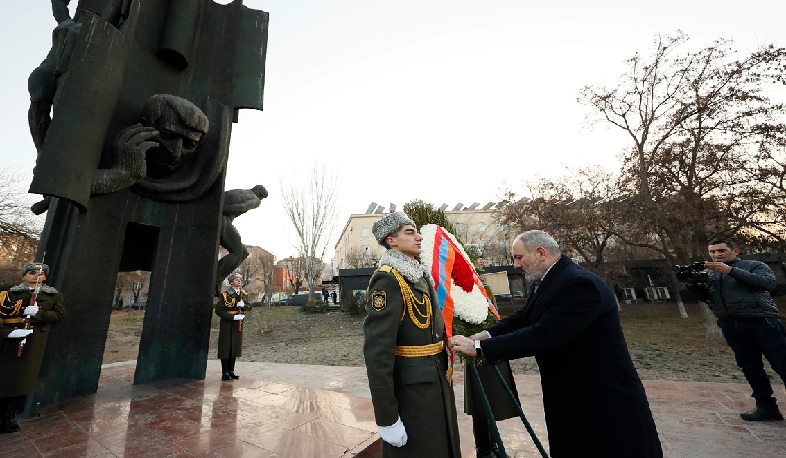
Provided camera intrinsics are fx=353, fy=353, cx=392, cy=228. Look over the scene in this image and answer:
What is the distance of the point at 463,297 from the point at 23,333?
15.3ft

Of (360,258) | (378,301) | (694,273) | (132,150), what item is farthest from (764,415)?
(360,258)

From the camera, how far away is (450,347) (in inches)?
93.1

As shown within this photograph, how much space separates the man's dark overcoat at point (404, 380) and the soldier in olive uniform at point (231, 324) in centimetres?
479

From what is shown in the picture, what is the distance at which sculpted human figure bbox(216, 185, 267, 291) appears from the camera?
6.68 m

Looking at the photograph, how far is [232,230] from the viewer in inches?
264

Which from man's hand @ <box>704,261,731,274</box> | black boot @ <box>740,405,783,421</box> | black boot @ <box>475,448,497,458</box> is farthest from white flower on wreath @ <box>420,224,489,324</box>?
black boot @ <box>740,405,783,421</box>

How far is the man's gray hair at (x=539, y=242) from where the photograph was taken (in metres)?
2.52

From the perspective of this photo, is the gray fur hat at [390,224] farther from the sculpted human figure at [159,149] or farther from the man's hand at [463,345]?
the sculpted human figure at [159,149]

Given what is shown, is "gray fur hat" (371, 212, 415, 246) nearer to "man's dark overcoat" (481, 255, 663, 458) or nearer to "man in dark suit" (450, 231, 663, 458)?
"man in dark suit" (450, 231, 663, 458)

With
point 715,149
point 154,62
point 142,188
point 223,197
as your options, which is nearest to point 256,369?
point 223,197

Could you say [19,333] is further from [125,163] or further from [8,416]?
[125,163]

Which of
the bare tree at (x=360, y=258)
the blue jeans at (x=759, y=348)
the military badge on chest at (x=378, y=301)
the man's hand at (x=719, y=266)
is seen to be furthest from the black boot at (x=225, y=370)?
the bare tree at (x=360, y=258)

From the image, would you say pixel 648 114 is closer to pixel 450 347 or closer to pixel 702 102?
pixel 702 102

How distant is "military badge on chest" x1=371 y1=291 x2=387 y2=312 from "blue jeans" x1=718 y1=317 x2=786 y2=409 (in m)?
4.69
